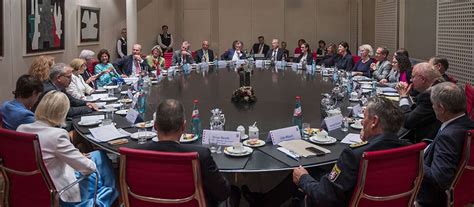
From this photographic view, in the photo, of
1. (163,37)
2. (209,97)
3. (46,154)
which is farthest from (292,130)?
(163,37)

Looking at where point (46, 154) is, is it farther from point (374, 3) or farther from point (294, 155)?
point (374, 3)

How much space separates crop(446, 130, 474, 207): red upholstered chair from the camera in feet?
7.62

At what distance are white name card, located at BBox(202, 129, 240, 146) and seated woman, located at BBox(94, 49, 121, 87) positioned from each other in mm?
3829

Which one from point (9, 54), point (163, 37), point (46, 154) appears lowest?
point (46, 154)

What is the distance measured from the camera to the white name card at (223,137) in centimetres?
277

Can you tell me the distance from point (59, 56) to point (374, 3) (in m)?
8.49

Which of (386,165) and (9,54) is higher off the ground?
(9,54)

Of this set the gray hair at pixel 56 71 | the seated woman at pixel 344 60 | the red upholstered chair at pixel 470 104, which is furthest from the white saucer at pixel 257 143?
the seated woman at pixel 344 60

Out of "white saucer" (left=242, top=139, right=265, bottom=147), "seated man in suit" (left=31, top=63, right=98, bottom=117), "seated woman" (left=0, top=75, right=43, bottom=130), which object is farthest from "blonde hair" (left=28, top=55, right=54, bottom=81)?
"white saucer" (left=242, top=139, right=265, bottom=147)

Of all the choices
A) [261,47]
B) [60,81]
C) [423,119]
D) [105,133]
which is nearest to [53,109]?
[105,133]

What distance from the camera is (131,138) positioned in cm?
304

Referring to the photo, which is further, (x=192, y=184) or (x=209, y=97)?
(x=209, y=97)

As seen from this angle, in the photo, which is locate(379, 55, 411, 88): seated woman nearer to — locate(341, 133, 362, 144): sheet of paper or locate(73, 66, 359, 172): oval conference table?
locate(73, 66, 359, 172): oval conference table

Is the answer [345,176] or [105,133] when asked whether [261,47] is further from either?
[345,176]
